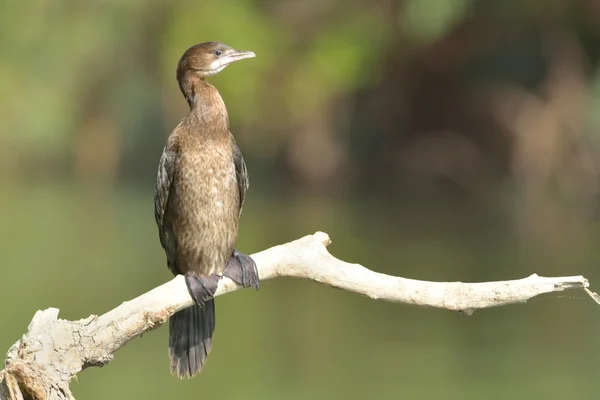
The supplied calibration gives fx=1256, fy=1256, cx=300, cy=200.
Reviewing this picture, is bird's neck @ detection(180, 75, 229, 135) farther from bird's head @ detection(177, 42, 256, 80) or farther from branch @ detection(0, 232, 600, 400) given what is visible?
branch @ detection(0, 232, 600, 400)

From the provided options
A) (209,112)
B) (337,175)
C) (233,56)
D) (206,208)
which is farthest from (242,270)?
(337,175)

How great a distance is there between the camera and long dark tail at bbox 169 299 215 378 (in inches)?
213

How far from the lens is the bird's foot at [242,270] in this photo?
4.95m

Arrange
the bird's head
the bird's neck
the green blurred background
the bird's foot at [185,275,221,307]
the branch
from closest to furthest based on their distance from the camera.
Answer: the branch
the bird's foot at [185,275,221,307]
the bird's neck
the bird's head
the green blurred background

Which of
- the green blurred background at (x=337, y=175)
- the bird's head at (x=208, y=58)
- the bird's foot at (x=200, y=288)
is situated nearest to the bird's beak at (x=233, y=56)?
the bird's head at (x=208, y=58)

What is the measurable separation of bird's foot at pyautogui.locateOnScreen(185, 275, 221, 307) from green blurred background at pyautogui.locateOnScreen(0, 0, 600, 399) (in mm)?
4870

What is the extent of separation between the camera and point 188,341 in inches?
214

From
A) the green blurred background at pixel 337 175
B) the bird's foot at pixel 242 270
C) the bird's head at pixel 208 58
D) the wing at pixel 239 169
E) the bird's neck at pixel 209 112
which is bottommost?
the bird's foot at pixel 242 270

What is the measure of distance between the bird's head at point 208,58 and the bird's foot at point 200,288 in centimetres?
95

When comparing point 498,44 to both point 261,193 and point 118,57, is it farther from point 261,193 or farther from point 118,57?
point 118,57

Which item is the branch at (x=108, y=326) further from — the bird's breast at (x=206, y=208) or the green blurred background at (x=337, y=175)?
the green blurred background at (x=337, y=175)

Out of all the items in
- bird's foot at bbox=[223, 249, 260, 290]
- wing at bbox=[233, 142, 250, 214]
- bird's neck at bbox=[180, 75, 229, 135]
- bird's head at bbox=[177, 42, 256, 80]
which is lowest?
bird's foot at bbox=[223, 249, 260, 290]

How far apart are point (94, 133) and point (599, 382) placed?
69.5ft

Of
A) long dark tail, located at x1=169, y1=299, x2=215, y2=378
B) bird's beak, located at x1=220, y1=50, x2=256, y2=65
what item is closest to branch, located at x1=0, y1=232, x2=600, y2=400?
long dark tail, located at x1=169, y1=299, x2=215, y2=378
